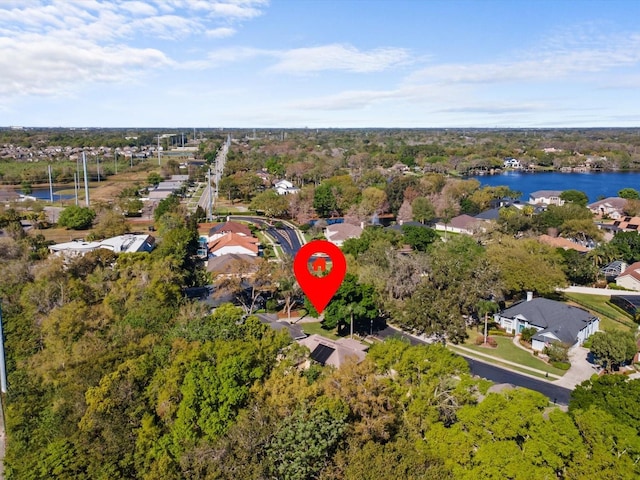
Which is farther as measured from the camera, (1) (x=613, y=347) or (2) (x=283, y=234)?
(2) (x=283, y=234)

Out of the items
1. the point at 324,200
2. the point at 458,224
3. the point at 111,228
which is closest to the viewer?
the point at 111,228

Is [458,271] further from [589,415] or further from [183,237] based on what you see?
[183,237]

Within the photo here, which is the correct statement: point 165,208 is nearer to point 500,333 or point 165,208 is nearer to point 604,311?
point 500,333

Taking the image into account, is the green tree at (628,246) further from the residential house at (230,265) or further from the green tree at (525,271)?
the residential house at (230,265)

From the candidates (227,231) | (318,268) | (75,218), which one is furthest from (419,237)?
(75,218)

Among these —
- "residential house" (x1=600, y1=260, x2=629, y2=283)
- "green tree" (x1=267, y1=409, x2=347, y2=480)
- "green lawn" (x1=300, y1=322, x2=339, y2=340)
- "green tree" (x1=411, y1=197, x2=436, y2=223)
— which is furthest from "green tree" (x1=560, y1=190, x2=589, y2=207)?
"green tree" (x1=267, y1=409, x2=347, y2=480)

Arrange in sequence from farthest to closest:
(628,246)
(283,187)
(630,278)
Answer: (283,187)
(628,246)
(630,278)
